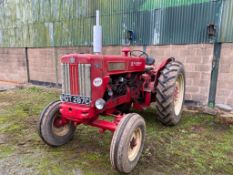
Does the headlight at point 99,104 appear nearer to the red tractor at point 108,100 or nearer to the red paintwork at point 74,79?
the red tractor at point 108,100

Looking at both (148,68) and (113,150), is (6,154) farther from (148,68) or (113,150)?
(148,68)

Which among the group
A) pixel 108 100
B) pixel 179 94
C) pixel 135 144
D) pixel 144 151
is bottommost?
pixel 144 151

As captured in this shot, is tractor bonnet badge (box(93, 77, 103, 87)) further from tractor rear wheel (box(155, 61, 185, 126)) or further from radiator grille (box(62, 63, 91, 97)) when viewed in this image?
tractor rear wheel (box(155, 61, 185, 126))

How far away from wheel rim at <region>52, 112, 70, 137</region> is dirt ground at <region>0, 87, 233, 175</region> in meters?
0.21

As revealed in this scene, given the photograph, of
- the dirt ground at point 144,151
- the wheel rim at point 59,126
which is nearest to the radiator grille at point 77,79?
the wheel rim at point 59,126

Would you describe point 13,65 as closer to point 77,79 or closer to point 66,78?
point 66,78

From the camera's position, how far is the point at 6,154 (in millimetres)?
2730

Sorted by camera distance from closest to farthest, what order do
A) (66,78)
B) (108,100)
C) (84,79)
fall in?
(84,79)
(66,78)
(108,100)

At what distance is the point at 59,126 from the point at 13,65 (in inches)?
269

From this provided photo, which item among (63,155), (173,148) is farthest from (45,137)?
(173,148)

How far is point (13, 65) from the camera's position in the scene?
334 inches

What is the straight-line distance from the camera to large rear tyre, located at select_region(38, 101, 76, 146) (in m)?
2.67

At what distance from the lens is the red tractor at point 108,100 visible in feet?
7.34

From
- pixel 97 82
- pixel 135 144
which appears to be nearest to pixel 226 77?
pixel 135 144
